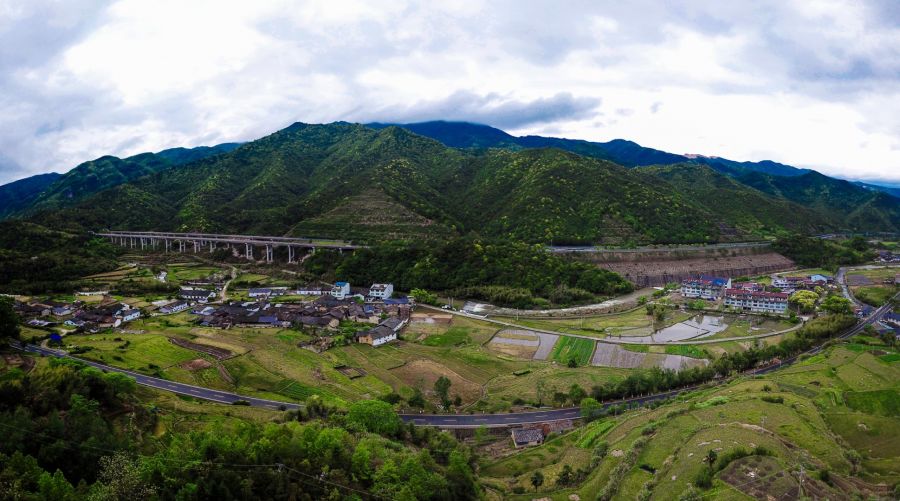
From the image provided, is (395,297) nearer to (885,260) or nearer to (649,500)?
(649,500)

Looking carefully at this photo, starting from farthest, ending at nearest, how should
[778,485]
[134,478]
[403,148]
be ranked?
[403,148]
[778,485]
[134,478]

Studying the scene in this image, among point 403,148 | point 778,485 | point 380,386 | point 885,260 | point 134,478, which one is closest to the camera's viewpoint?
point 134,478

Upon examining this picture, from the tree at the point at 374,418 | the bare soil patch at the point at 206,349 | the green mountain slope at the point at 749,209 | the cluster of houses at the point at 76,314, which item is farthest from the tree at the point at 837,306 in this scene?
the cluster of houses at the point at 76,314

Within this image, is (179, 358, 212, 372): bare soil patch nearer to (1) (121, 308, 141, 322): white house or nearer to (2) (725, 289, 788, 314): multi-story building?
(1) (121, 308, 141, 322): white house

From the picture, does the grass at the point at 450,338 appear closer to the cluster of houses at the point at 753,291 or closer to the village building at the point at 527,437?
the village building at the point at 527,437

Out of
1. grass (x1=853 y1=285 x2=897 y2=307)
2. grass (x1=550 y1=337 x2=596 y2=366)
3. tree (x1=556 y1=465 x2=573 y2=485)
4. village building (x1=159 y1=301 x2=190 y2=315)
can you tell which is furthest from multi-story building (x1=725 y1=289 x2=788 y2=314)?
village building (x1=159 y1=301 x2=190 y2=315)

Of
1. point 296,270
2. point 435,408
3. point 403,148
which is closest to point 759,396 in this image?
point 435,408
